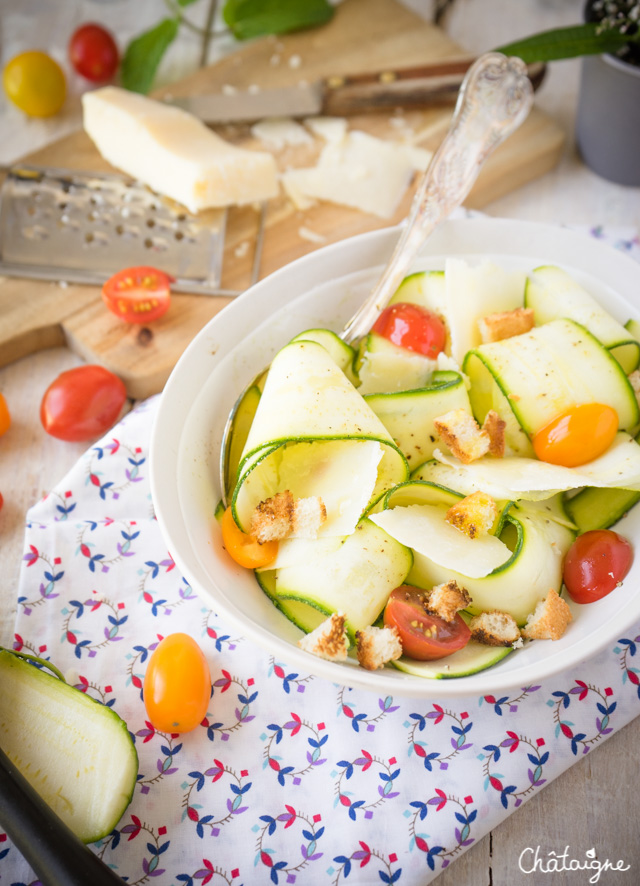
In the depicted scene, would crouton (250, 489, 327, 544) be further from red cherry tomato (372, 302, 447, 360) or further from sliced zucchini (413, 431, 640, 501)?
red cherry tomato (372, 302, 447, 360)

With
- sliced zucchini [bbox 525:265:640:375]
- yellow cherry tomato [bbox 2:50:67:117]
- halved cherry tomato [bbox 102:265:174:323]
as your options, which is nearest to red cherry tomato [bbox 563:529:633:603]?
sliced zucchini [bbox 525:265:640:375]

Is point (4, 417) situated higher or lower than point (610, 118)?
lower

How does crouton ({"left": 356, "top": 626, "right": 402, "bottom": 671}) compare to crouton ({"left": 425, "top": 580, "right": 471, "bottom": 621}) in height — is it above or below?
below

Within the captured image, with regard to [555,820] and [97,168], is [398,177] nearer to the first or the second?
[97,168]

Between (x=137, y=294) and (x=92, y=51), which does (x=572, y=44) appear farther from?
(x=92, y=51)

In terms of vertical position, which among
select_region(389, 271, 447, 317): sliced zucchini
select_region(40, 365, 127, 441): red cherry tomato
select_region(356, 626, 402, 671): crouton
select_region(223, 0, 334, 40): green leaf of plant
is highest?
select_region(223, 0, 334, 40): green leaf of plant

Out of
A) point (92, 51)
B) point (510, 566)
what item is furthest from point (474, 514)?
point (92, 51)
